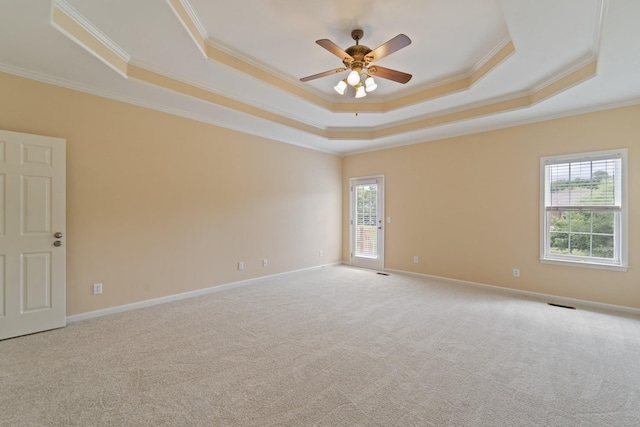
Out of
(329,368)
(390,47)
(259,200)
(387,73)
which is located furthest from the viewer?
(259,200)

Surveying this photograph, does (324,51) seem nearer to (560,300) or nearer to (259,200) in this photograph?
(259,200)

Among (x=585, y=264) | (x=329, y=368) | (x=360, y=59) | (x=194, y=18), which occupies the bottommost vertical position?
(x=329, y=368)

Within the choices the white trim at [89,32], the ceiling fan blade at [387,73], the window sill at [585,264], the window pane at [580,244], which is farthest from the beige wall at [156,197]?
the window pane at [580,244]

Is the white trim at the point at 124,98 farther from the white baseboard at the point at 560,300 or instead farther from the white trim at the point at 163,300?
the white baseboard at the point at 560,300

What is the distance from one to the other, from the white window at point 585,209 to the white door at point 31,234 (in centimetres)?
642

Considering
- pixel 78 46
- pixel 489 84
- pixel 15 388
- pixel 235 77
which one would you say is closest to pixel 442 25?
pixel 489 84

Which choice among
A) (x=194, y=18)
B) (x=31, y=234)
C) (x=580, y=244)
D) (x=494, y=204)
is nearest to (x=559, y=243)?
(x=580, y=244)

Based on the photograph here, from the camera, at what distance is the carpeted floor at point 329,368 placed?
1.86 metres

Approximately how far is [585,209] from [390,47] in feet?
12.2

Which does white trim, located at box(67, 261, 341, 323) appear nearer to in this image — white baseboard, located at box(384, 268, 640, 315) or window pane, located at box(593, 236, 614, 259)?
white baseboard, located at box(384, 268, 640, 315)

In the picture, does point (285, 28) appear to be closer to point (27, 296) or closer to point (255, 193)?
point (255, 193)

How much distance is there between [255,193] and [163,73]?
2310 millimetres

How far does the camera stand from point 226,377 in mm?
2246

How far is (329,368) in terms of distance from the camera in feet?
7.82
